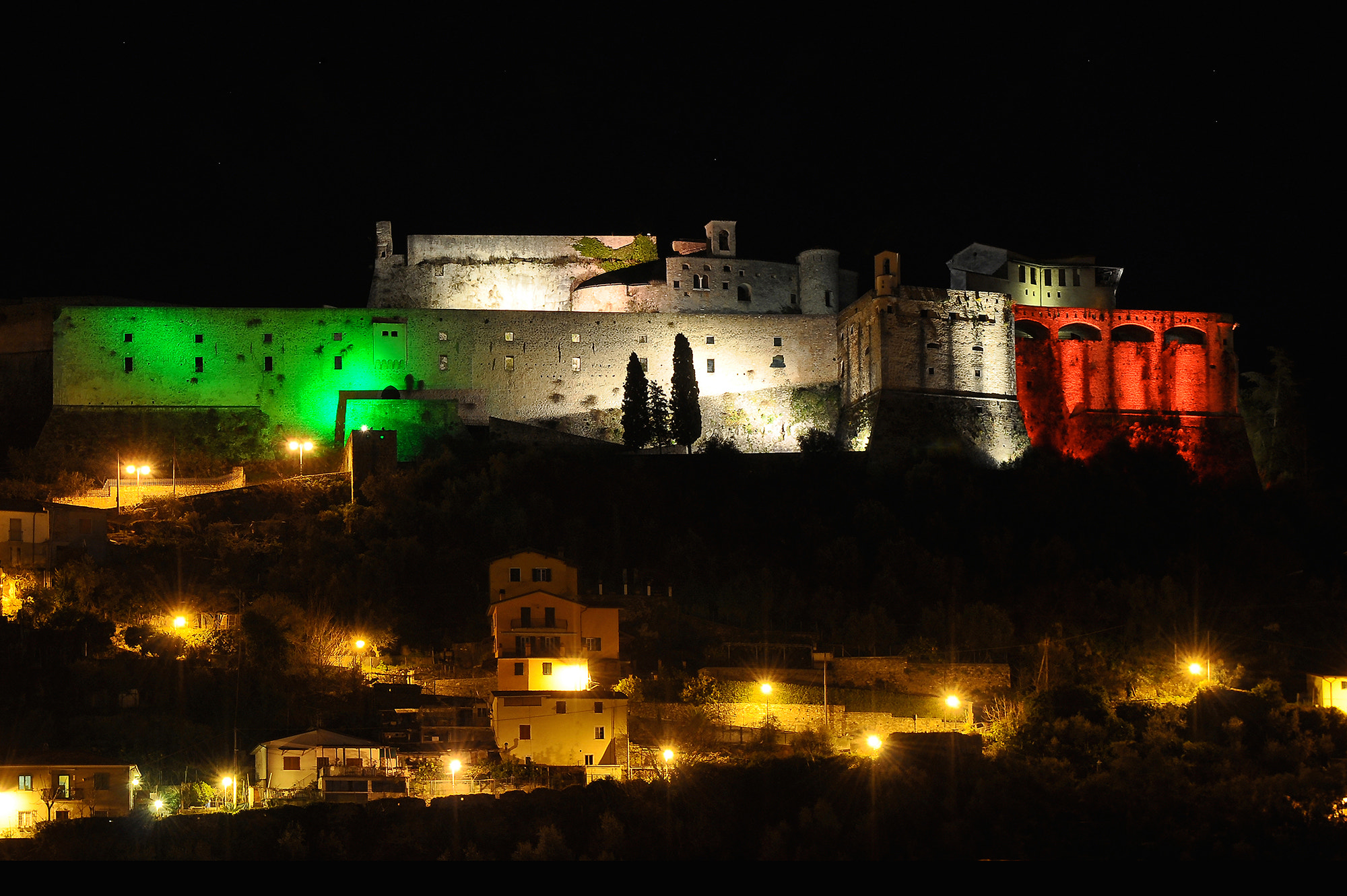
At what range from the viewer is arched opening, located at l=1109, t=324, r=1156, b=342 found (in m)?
48.2

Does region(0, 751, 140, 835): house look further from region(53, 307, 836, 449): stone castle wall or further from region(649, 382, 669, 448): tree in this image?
region(53, 307, 836, 449): stone castle wall

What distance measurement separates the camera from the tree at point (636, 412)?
141 ft

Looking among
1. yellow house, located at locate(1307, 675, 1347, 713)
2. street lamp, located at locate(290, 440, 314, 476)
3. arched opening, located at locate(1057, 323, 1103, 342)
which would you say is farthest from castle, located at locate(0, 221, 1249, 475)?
yellow house, located at locate(1307, 675, 1347, 713)

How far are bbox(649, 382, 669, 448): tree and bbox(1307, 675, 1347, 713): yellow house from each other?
19.8 m

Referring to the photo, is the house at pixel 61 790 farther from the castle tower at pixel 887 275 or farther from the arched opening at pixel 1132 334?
the arched opening at pixel 1132 334

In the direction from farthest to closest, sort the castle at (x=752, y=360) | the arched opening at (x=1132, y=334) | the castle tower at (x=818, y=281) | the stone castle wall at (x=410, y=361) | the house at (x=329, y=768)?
the castle tower at (x=818, y=281), the arched opening at (x=1132, y=334), the stone castle wall at (x=410, y=361), the castle at (x=752, y=360), the house at (x=329, y=768)

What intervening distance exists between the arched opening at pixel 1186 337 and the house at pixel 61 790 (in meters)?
36.9

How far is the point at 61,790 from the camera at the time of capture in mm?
23547

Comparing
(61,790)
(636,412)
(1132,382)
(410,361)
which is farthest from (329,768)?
(1132,382)

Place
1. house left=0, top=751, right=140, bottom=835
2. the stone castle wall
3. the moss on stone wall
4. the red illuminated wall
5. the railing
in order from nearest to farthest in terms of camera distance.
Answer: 1. house left=0, top=751, right=140, bottom=835
2. the railing
3. the stone castle wall
4. the red illuminated wall
5. the moss on stone wall

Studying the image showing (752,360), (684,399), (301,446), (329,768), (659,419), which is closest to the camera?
(329,768)

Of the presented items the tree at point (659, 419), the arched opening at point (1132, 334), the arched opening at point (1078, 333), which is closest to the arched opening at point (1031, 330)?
the arched opening at point (1078, 333)

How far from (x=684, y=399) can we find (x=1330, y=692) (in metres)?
20.4

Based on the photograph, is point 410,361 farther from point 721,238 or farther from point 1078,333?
point 1078,333
